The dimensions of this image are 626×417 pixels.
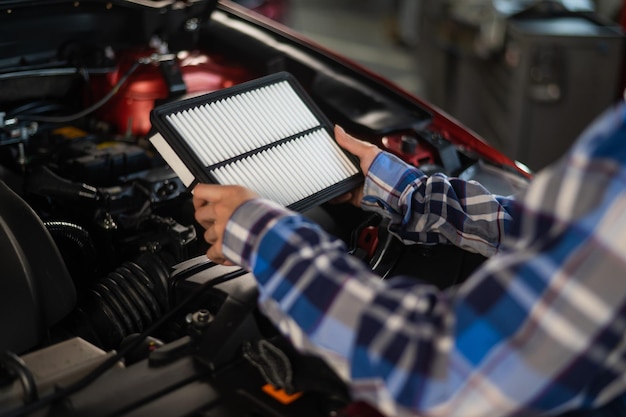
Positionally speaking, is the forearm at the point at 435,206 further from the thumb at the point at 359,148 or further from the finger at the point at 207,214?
the finger at the point at 207,214

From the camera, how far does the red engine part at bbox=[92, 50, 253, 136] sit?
165 centimetres

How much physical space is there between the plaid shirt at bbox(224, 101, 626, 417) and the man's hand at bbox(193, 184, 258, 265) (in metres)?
0.14

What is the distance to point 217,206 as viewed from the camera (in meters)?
Result: 0.98

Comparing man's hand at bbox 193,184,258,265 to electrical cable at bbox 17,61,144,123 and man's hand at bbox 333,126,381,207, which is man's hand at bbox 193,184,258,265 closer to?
man's hand at bbox 333,126,381,207

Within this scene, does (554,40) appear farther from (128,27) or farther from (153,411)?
(153,411)

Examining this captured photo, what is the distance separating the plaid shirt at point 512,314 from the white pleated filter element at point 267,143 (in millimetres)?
291

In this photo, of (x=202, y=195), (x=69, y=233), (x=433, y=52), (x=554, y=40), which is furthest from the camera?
(x=433, y=52)

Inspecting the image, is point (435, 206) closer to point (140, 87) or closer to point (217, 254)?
point (217, 254)

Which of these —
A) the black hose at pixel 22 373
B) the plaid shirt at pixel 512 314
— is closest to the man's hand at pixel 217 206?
the plaid shirt at pixel 512 314

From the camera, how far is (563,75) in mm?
3195

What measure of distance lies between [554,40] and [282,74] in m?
2.17

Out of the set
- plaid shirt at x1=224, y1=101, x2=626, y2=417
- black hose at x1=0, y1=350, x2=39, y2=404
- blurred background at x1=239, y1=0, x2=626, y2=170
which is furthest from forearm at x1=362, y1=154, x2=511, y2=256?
blurred background at x1=239, y1=0, x2=626, y2=170

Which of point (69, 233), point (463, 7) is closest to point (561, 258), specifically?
point (69, 233)

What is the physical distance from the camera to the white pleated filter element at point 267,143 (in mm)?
1099
